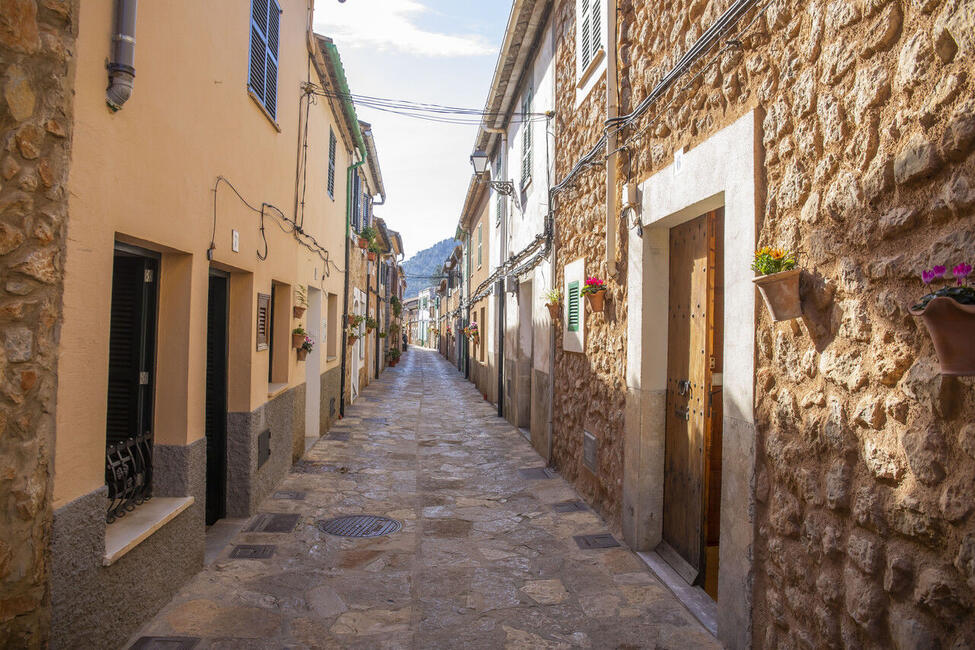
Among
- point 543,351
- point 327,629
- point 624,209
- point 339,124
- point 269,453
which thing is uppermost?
point 339,124

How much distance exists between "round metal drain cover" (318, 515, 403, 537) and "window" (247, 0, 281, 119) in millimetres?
3959

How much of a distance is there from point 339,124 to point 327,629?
8.83m

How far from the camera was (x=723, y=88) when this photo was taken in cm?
359

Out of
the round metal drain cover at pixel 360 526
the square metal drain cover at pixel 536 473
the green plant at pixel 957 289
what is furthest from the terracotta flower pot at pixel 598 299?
the green plant at pixel 957 289

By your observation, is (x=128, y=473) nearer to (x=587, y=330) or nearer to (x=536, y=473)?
(x=587, y=330)

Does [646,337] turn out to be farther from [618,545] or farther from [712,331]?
[618,545]

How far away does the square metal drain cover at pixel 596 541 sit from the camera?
500 centimetres

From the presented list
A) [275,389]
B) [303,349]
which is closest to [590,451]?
[275,389]

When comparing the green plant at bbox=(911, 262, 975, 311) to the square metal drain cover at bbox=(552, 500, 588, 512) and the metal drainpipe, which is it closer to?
the square metal drain cover at bbox=(552, 500, 588, 512)

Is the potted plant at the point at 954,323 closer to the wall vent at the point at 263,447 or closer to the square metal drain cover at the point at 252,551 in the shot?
the square metal drain cover at the point at 252,551

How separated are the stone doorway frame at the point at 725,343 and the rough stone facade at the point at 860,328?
9 cm

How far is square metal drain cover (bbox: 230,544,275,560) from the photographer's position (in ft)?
15.2

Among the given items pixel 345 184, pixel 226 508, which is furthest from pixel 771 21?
pixel 345 184

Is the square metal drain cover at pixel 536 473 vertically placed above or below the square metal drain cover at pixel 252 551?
above
